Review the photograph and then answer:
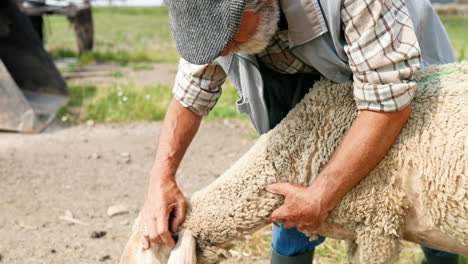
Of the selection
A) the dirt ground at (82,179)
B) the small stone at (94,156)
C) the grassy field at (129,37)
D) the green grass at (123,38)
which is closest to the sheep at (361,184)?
the dirt ground at (82,179)

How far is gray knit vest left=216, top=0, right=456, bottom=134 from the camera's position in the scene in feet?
6.06

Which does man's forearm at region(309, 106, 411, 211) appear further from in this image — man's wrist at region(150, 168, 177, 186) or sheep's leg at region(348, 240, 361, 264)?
man's wrist at region(150, 168, 177, 186)

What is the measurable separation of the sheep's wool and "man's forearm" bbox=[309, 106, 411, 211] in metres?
0.06

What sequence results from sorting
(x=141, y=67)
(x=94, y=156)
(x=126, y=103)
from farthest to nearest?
(x=141, y=67) → (x=126, y=103) → (x=94, y=156)

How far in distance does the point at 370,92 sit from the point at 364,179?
0.30 m

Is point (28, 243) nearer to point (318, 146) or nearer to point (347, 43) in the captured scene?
point (318, 146)

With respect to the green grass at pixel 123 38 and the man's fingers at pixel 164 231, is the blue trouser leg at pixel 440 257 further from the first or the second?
the green grass at pixel 123 38

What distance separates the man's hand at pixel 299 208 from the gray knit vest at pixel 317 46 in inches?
16.1

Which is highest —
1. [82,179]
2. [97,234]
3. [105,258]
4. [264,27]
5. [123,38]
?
[264,27]

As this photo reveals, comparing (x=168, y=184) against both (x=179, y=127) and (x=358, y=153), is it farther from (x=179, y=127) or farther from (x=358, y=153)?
(x=358, y=153)

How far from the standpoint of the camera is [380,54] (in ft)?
5.80

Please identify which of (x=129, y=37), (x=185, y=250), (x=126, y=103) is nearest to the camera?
(x=185, y=250)

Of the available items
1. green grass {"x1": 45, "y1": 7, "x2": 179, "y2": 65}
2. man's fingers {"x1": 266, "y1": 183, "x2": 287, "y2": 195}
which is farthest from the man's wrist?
green grass {"x1": 45, "y1": 7, "x2": 179, "y2": 65}

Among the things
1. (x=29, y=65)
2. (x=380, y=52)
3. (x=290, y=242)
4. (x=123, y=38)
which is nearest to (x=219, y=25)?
(x=380, y=52)
